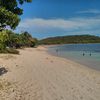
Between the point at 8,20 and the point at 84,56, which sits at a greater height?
the point at 8,20

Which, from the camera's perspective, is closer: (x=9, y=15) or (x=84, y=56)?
(x=9, y=15)

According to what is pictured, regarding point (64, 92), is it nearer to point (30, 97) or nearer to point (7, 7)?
point (30, 97)

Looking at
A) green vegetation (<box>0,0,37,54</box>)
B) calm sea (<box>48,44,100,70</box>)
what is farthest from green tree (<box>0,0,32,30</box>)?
calm sea (<box>48,44,100,70</box>)

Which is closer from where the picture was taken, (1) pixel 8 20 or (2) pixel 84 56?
(1) pixel 8 20

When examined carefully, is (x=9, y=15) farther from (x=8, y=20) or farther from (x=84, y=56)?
(x=84, y=56)

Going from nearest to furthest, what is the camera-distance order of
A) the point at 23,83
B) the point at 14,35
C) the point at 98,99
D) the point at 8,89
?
the point at 98,99 < the point at 8,89 < the point at 23,83 < the point at 14,35

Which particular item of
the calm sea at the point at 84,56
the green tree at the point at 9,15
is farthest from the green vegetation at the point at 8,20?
the calm sea at the point at 84,56

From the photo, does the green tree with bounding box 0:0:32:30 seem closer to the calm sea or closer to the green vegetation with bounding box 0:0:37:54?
the green vegetation with bounding box 0:0:37:54

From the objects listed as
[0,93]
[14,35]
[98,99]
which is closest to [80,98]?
[98,99]

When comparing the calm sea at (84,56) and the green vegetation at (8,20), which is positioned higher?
the green vegetation at (8,20)

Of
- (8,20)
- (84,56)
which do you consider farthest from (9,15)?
(84,56)

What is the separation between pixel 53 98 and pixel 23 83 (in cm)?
A: 406

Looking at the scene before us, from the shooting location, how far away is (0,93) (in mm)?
12578

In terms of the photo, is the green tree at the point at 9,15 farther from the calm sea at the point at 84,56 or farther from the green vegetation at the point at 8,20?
the calm sea at the point at 84,56
